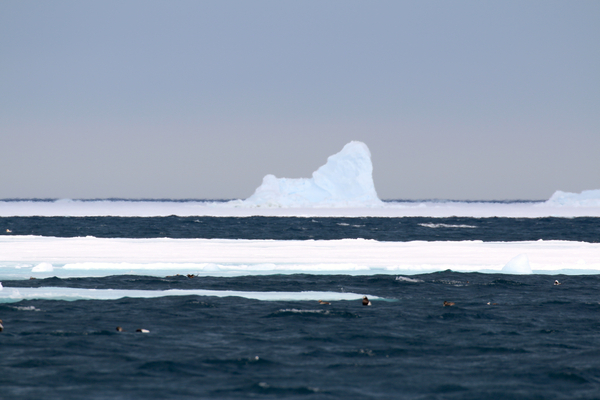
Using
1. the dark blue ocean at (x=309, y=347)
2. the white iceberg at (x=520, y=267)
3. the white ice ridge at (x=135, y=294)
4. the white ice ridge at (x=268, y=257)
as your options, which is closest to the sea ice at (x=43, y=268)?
the white ice ridge at (x=268, y=257)

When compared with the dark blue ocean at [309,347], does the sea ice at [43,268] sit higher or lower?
higher

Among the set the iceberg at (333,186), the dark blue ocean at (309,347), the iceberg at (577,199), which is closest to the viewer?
the dark blue ocean at (309,347)

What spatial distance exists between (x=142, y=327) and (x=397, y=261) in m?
11.9

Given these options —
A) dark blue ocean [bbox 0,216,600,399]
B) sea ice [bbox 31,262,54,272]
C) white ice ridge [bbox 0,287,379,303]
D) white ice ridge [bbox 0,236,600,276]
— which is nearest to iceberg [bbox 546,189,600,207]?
white ice ridge [bbox 0,236,600,276]

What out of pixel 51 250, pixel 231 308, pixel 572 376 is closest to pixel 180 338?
pixel 231 308

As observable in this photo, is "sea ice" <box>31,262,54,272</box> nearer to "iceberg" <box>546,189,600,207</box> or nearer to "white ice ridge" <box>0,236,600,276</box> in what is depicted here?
"white ice ridge" <box>0,236,600,276</box>

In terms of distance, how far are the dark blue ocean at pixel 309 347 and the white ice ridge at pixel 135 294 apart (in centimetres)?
51

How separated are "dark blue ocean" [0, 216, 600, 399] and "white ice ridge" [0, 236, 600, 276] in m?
4.46

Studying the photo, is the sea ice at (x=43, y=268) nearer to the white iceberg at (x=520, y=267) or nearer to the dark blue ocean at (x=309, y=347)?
the dark blue ocean at (x=309, y=347)

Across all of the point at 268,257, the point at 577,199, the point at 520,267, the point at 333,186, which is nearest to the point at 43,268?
the point at 268,257

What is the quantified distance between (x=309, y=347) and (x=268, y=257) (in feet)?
40.3

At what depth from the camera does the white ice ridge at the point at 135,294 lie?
496 inches

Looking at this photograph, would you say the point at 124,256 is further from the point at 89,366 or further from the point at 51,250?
the point at 89,366

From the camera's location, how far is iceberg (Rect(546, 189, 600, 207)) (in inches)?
3590
